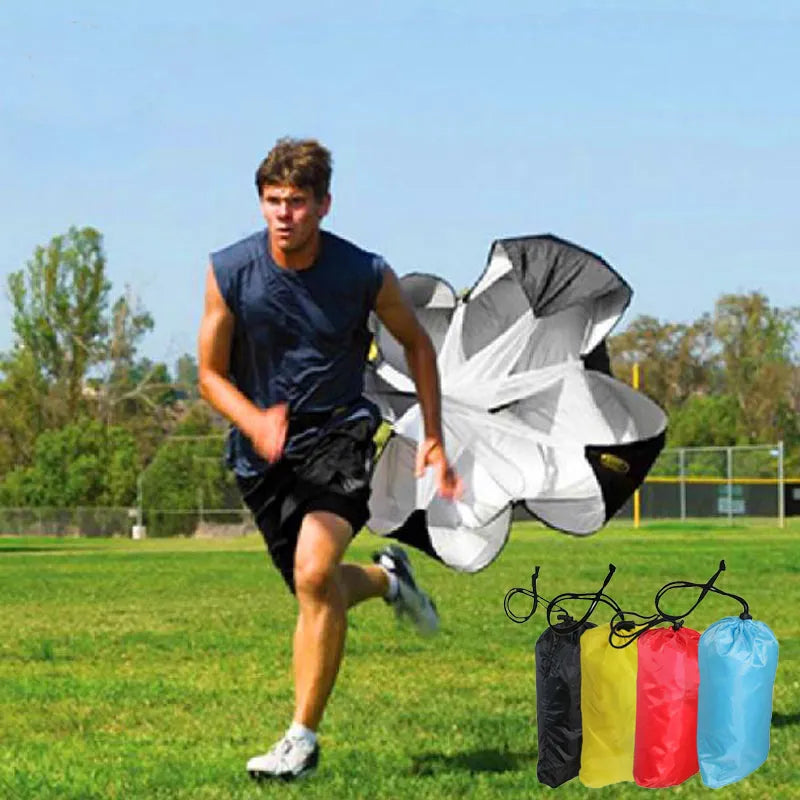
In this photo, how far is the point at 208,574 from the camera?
855 inches

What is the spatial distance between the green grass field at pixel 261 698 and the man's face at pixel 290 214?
1.83 meters

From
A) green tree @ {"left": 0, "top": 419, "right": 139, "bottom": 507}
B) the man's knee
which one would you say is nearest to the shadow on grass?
the man's knee

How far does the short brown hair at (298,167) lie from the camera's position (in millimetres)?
5895

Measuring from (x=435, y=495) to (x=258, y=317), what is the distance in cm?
324

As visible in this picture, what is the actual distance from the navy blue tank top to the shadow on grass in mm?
1204

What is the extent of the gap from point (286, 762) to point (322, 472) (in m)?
1.01

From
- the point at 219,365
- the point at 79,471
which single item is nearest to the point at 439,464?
the point at 219,365

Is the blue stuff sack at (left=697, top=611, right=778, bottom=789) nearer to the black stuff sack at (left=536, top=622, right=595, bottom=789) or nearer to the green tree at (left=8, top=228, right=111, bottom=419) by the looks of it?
the black stuff sack at (left=536, top=622, right=595, bottom=789)

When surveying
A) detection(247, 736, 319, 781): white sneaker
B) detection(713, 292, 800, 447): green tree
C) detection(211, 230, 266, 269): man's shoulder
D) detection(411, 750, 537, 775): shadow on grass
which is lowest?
detection(411, 750, 537, 775): shadow on grass

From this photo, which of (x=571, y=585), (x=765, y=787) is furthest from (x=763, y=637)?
(x=571, y=585)

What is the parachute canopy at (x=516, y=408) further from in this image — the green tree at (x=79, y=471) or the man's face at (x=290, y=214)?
the green tree at (x=79, y=471)

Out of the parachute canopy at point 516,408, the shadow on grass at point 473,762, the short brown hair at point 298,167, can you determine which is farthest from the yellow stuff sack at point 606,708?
the parachute canopy at point 516,408

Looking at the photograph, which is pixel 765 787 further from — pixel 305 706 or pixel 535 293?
pixel 535 293

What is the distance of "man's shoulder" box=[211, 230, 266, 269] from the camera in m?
6.09
